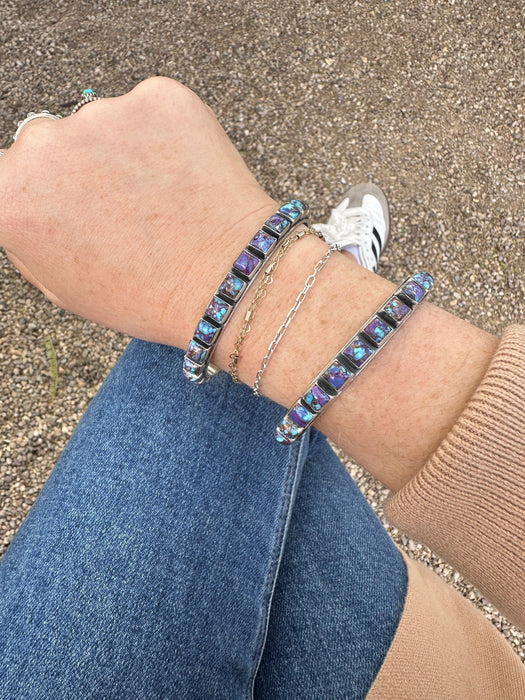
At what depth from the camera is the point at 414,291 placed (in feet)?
2.63

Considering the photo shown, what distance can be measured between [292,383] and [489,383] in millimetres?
302

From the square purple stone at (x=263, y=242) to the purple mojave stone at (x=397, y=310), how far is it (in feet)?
0.70

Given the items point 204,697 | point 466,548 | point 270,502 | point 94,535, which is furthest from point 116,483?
point 466,548

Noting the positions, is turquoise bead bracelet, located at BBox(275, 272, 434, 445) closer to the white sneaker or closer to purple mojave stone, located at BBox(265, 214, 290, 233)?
purple mojave stone, located at BBox(265, 214, 290, 233)

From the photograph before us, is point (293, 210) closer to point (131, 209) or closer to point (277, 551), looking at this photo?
point (131, 209)

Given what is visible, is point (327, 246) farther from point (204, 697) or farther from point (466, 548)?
point (204, 697)

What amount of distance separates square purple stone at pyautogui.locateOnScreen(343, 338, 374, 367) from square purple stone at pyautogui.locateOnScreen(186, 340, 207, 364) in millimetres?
242

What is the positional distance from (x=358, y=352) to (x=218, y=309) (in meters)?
0.24

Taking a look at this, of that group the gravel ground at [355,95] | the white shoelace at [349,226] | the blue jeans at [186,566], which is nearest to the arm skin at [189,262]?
the blue jeans at [186,566]

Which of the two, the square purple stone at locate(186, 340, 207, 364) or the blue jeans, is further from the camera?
the blue jeans

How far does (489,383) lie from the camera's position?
717 mm

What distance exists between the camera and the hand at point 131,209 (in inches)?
36.4

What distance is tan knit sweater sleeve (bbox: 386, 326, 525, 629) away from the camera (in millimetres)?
700

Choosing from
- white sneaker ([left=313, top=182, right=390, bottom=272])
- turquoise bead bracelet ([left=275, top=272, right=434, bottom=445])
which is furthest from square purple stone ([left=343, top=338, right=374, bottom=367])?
white sneaker ([left=313, top=182, right=390, bottom=272])
